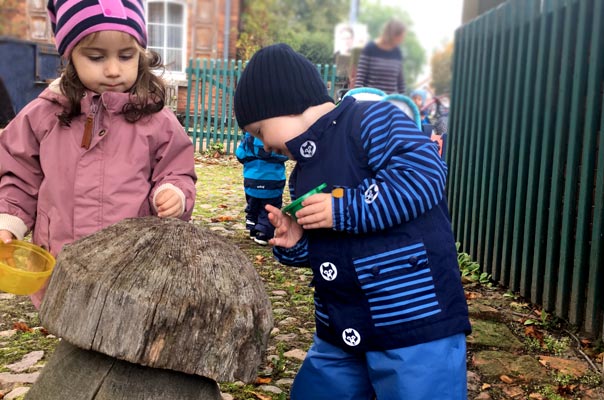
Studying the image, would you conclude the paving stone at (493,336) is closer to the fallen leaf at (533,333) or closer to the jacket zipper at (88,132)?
the fallen leaf at (533,333)

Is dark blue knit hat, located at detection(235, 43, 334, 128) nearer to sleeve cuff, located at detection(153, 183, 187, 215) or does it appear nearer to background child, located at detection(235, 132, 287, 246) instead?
sleeve cuff, located at detection(153, 183, 187, 215)

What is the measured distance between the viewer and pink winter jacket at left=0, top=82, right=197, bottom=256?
245 centimetres

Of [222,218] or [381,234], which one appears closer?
[381,234]

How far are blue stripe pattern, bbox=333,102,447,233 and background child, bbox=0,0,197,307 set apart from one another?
0.72 meters

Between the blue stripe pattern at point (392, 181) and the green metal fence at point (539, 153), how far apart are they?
6.27 feet

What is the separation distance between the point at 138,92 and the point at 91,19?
289 millimetres

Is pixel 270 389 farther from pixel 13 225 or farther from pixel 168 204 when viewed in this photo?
pixel 13 225

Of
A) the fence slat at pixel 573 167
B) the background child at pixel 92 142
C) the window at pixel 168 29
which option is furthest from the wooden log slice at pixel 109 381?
the window at pixel 168 29

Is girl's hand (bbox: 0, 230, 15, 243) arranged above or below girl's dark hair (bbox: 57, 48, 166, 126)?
below

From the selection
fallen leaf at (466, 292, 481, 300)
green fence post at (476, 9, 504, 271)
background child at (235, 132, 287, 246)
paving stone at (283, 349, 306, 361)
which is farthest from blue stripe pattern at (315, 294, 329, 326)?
background child at (235, 132, 287, 246)

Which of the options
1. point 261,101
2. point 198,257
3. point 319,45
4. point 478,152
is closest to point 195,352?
point 198,257

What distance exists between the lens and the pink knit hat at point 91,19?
7.82ft

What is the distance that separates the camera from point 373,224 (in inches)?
75.6

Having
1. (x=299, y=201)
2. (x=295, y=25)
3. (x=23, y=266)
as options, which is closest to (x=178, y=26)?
(x=295, y=25)
